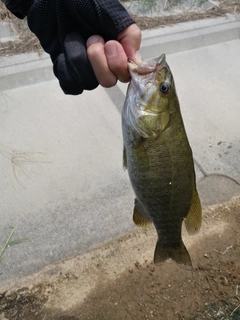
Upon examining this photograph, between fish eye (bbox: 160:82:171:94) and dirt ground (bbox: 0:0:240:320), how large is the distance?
4.34ft

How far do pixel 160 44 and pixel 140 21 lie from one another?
541 millimetres

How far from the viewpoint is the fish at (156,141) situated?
1.50m

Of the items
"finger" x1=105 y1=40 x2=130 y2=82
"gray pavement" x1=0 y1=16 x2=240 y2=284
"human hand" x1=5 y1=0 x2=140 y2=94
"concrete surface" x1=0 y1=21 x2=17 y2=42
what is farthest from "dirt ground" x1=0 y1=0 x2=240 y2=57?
"finger" x1=105 y1=40 x2=130 y2=82

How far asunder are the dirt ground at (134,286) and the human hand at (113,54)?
134 cm

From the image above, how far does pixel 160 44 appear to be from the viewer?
427 centimetres

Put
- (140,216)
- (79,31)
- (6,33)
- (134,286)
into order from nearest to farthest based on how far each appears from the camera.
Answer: (79,31) → (140,216) → (134,286) → (6,33)

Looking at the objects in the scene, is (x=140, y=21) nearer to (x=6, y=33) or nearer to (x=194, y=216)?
(x=6, y=33)

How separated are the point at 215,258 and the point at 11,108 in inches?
87.0

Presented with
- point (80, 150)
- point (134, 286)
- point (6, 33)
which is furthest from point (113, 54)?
point (6, 33)

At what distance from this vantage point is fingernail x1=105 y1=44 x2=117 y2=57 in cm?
144

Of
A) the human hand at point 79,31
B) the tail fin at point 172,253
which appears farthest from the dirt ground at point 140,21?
the tail fin at point 172,253

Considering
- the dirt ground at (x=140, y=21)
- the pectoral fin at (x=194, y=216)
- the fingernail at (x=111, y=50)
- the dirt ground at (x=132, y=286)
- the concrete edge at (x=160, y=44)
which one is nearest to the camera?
the fingernail at (x=111, y=50)

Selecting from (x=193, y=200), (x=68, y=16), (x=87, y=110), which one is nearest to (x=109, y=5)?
(x=68, y=16)

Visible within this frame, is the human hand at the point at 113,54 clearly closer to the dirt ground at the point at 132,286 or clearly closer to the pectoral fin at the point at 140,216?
the pectoral fin at the point at 140,216
